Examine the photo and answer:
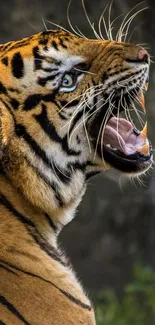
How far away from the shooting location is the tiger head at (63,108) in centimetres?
279

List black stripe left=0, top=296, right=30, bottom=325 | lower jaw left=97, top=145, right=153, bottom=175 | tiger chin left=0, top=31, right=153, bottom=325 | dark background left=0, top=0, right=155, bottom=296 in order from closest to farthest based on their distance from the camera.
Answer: black stripe left=0, top=296, right=30, bottom=325 < tiger chin left=0, top=31, right=153, bottom=325 < lower jaw left=97, top=145, right=153, bottom=175 < dark background left=0, top=0, right=155, bottom=296

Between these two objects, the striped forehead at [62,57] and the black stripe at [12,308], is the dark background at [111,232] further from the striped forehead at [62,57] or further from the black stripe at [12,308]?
the black stripe at [12,308]

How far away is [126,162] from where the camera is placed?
299 cm

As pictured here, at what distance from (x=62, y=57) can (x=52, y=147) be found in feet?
A: 0.92

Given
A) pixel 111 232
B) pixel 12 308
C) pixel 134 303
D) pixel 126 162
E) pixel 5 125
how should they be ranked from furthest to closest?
pixel 111 232 → pixel 134 303 → pixel 126 162 → pixel 5 125 → pixel 12 308

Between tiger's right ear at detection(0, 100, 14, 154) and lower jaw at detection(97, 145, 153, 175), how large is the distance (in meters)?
0.36

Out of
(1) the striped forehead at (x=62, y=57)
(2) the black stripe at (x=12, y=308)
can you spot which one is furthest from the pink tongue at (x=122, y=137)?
(2) the black stripe at (x=12, y=308)

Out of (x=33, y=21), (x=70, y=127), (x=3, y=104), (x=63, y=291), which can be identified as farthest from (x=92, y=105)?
(x=33, y=21)

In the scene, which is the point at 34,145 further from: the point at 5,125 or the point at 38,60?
the point at 38,60

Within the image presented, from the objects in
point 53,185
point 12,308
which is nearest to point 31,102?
point 53,185

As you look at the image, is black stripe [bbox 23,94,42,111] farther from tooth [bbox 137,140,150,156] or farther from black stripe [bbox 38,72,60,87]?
tooth [bbox 137,140,150,156]

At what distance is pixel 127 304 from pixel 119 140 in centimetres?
281

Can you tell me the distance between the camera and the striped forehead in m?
2.82

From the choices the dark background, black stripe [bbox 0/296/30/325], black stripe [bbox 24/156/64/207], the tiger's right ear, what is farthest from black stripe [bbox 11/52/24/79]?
the dark background
